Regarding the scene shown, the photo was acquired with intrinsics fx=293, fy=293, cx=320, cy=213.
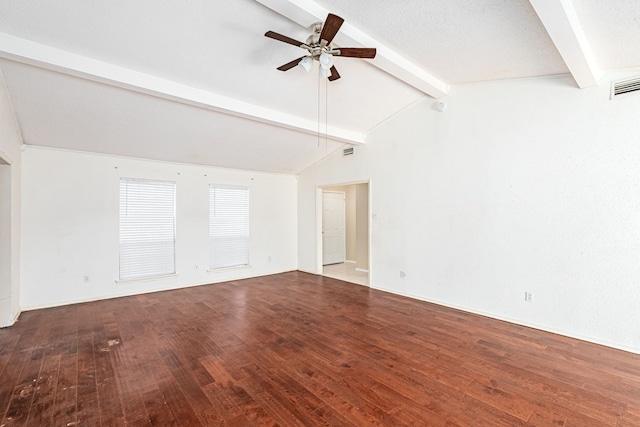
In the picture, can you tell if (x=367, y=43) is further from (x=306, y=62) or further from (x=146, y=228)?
(x=146, y=228)

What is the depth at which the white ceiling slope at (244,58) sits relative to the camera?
2.58m

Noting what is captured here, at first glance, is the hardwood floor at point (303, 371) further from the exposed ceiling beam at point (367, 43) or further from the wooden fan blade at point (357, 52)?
the exposed ceiling beam at point (367, 43)

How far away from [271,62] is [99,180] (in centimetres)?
379

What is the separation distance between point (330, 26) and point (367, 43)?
93 cm

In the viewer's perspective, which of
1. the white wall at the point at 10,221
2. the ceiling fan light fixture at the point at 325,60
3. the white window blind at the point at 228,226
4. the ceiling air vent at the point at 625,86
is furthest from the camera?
the white window blind at the point at 228,226

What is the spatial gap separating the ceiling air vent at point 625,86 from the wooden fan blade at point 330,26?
10.6ft

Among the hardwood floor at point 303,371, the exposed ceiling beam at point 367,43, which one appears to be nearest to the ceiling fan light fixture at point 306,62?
the exposed ceiling beam at point 367,43

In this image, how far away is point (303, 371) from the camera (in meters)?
2.73

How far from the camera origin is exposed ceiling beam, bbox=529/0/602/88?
7.37 ft

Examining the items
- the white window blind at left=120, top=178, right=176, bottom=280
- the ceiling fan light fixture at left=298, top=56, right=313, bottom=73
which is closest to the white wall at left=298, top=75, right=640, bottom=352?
the ceiling fan light fixture at left=298, top=56, right=313, bottom=73

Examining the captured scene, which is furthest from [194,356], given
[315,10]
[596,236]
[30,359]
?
[596,236]

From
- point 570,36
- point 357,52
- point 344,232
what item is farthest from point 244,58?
point 344,232

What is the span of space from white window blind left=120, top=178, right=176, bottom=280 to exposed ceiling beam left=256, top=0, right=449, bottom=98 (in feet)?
14.2

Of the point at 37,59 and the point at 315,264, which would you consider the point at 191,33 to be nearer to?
the point at 37,59
